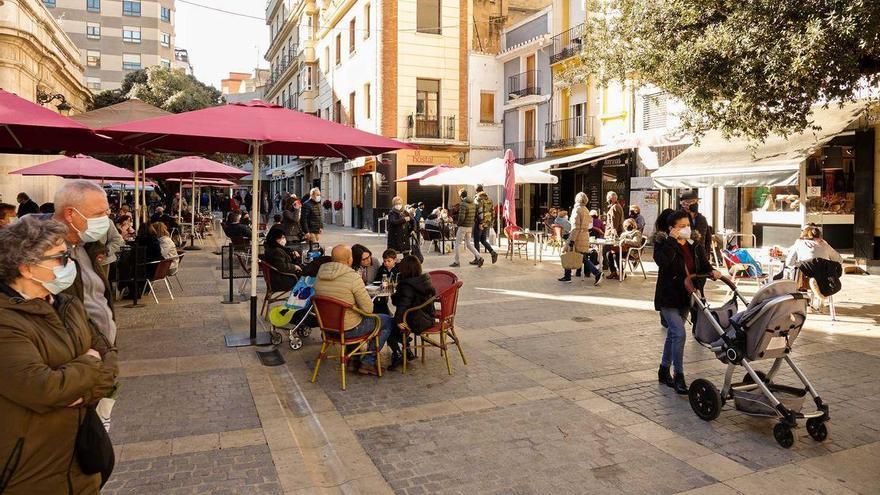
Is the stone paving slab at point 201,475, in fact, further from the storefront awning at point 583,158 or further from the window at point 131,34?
the window at point 131,34

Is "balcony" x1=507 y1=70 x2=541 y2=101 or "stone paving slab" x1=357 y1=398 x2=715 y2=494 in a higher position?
"balcony" x1=507 y1=70 x2=541 y2=101

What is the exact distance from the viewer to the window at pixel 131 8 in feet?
204

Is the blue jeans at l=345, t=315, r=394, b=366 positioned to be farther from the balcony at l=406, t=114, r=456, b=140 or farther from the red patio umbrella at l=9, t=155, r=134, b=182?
the balcony at l=406, t=114, r=456, b=140

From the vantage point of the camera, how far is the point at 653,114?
752 inches

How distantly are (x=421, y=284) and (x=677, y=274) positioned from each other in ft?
7.82

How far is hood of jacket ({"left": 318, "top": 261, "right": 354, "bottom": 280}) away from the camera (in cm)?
582

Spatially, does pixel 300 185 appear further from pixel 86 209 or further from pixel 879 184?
pixel 86 209

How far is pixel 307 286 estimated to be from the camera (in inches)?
272

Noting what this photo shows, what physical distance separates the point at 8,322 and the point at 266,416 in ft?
9.85

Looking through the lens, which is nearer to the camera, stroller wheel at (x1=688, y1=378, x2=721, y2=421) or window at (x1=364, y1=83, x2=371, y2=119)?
stroller wheel at (x1=688, y1=378, x2=721, y2=421)

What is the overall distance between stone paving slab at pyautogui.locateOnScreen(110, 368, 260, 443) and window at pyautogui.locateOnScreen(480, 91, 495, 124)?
2384cm

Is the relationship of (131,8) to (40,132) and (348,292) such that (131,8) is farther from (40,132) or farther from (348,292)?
(348,292)

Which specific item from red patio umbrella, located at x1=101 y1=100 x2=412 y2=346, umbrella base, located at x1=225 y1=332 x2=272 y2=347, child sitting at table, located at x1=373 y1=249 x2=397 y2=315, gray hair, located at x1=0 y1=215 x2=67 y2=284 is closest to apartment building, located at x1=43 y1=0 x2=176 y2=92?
red patio umbrella, located at x1=101 y1=100 x2=412 y2=346

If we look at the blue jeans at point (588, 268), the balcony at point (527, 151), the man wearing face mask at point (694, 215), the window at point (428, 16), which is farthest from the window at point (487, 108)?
the man wearing face mask at point (694, 215)
